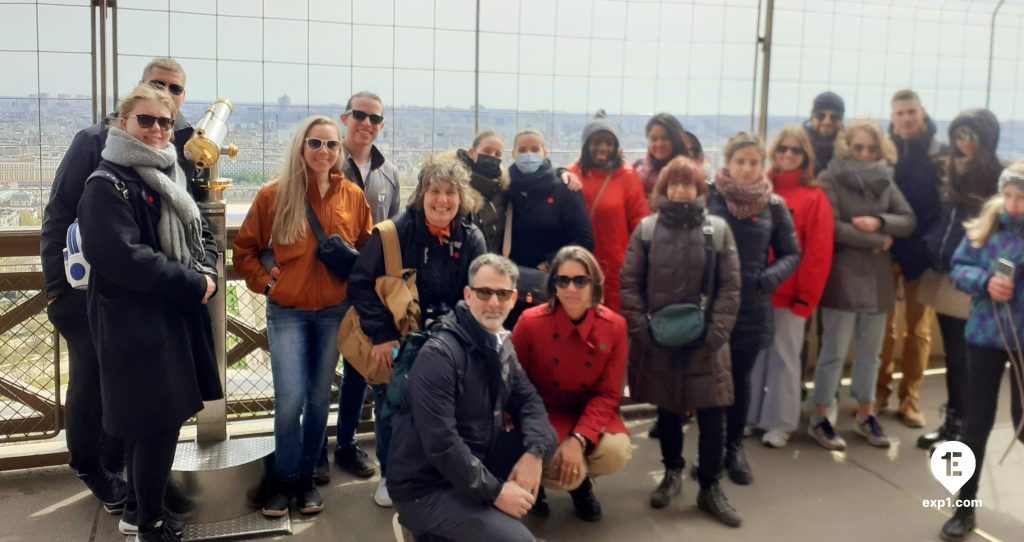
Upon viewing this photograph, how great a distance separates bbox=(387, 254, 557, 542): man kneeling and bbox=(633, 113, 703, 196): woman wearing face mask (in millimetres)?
1730

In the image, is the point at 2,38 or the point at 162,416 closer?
the point at 162,416

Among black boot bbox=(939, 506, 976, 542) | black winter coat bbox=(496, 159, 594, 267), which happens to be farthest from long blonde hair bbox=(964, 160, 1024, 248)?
black winter coat bbox=(496, 159, 594, 267)

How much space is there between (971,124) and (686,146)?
141 cm

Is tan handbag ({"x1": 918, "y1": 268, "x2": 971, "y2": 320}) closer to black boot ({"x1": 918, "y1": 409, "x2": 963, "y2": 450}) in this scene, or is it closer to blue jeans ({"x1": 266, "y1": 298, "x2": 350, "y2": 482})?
black boot ({"x1": 918, "y1": 409, "x2": 963, "y2": 450})

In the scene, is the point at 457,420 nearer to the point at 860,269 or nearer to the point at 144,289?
the point at 144,289

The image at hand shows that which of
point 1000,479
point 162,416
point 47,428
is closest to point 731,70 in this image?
point 1000,479

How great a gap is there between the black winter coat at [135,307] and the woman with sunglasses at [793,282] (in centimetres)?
278

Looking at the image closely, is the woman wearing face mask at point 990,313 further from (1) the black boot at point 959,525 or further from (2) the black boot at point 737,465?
(2) the black boot at point 737,465

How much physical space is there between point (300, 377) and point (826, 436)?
2791mm

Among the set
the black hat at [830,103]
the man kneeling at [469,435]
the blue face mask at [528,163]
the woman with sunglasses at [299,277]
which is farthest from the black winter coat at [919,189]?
the woman with sunglasses at [299,277]

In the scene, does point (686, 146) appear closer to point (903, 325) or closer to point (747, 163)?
point (747, 163)

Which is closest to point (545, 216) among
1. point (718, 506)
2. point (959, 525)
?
point (718, 506)

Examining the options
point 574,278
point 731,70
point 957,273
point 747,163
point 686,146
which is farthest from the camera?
→ point 731,70

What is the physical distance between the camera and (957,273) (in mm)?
3760
